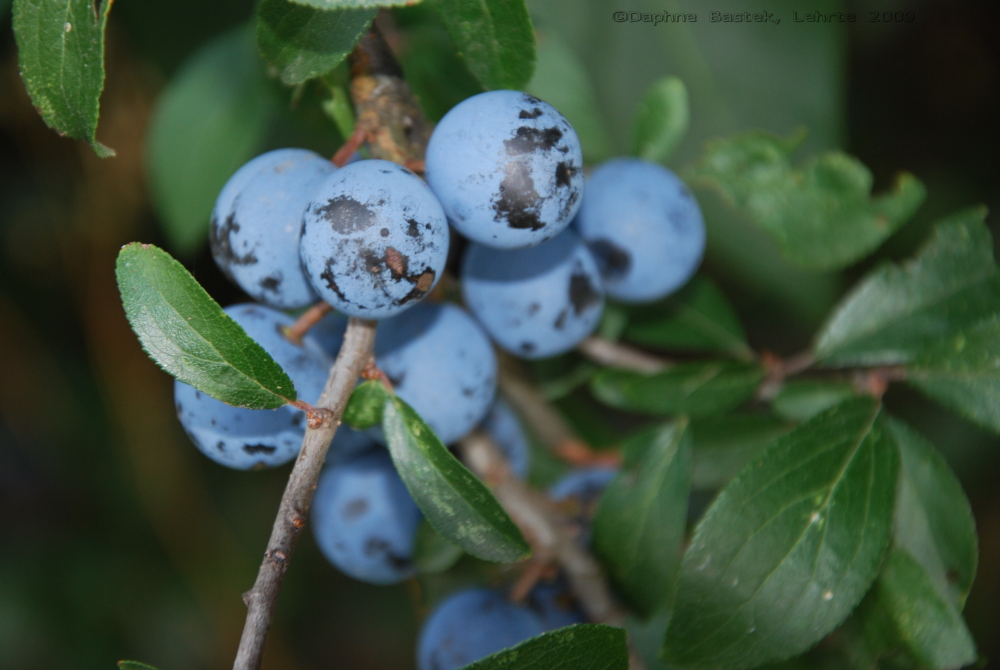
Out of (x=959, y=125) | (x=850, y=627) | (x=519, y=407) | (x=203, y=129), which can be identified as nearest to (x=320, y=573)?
(x=519, y=407)

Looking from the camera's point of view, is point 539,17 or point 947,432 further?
point 947,432

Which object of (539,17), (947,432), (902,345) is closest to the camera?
(902,345)

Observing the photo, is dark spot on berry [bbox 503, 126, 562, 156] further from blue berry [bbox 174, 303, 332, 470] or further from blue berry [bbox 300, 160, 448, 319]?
blue berry [bbox 174, 303, 332, 470]

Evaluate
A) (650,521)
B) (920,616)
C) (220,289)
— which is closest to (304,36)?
(650,521)

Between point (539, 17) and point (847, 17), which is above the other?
point (539, 17)

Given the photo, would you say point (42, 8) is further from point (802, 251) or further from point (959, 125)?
point (959, 125)

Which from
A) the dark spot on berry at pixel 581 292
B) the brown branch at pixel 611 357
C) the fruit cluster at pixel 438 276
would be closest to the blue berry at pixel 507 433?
the fruit cluster at pixel 438 276
